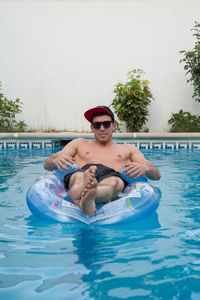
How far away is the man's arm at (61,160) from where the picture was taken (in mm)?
3086

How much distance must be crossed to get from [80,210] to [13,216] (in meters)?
0.69

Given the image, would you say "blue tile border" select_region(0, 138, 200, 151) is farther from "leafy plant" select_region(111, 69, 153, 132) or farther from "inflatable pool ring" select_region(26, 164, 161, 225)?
"inflatable pool ring" select_region(26, 164, 161, 225)

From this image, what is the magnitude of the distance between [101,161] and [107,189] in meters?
0.59

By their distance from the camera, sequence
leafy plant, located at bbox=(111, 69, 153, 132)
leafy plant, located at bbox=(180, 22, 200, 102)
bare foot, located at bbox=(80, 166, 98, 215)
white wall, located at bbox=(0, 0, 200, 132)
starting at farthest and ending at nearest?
1. white wall, located at bbox=(0, 0, 200, 132)
2. leafy plant, located at bbox=(111, 69, 153, 132)
3. leafy plant, located at bbox=(180, 22, 200, 102)
4. bare foot, located at bbox=(80, 166, 98, 215)

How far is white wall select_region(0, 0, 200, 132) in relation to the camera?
9.88 metres

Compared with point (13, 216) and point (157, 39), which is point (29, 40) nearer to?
point (157, 39)

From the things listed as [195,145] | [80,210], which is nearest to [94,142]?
[80,210]

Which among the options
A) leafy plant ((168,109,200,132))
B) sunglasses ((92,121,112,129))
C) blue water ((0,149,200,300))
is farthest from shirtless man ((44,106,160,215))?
leafy plant ((168,109,200,132))

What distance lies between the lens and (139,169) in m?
2.96

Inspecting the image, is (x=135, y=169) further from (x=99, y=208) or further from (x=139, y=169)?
(x=99, y=208)

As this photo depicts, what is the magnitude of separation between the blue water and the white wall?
6929 millimetres

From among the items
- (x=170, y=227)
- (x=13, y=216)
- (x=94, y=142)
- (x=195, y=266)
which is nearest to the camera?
(x=195, y=266)

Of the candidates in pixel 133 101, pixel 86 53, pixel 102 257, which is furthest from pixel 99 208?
pixel 86 53

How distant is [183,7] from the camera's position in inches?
391
